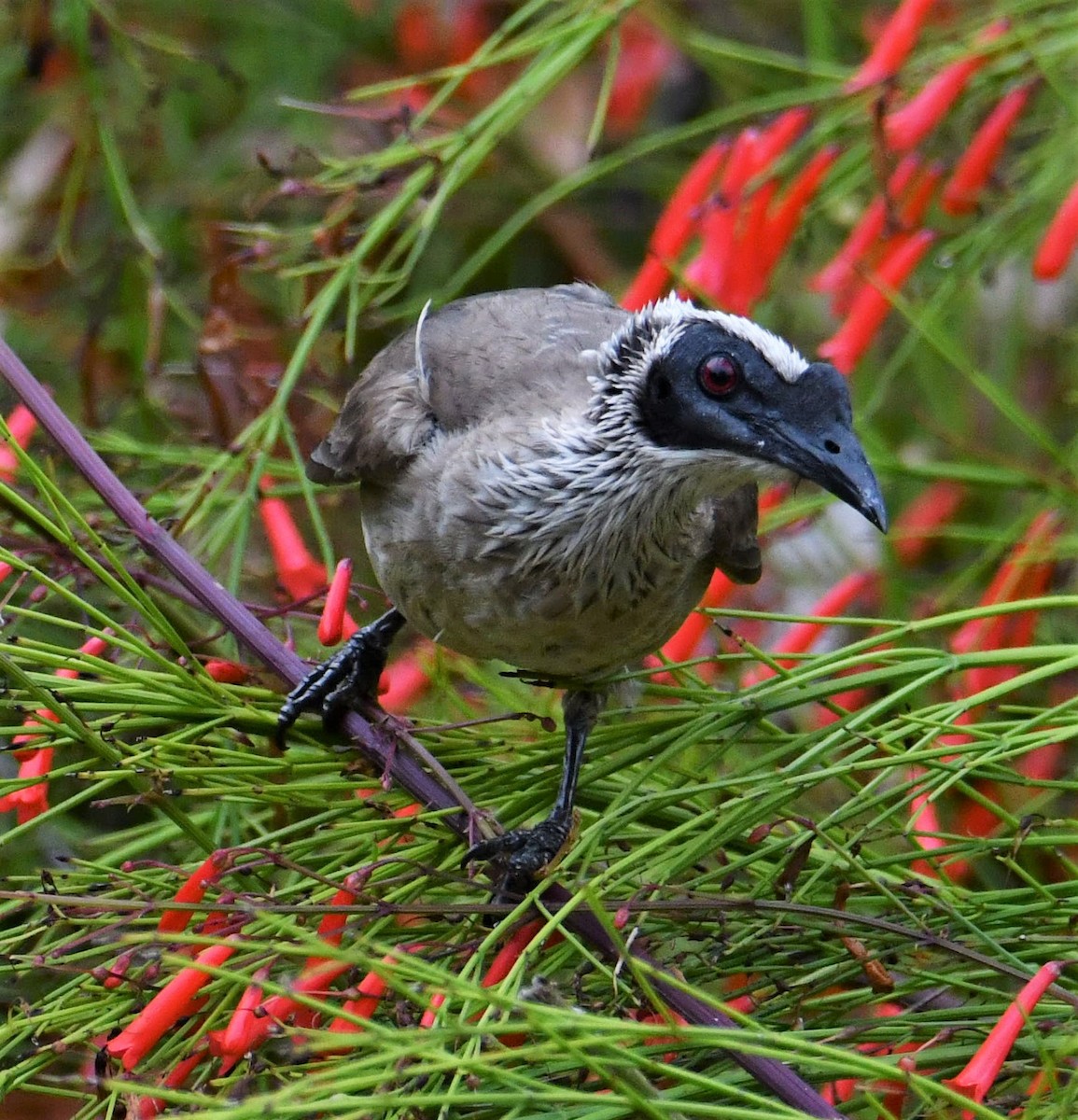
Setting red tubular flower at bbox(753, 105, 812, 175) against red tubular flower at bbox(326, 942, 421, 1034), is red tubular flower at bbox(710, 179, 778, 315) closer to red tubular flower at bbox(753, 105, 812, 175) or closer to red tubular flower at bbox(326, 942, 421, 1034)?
red tubular flower at bbox(753, 105, 812, 175)

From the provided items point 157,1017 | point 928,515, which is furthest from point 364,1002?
point 928,515

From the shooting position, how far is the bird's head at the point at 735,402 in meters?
2.85

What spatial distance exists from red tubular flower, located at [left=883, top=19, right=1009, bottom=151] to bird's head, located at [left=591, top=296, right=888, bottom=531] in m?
1.23

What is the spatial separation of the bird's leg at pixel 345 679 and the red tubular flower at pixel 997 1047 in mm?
1358

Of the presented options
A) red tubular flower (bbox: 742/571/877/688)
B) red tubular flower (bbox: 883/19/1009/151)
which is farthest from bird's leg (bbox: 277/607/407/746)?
red tubular flower (bbox: 883/19/1009/151)

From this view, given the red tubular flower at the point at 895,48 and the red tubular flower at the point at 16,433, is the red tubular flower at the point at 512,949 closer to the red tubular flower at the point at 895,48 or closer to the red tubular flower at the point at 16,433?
the red tubular flower at the point at 16,433

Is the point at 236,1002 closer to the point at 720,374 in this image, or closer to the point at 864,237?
the point at 720,374

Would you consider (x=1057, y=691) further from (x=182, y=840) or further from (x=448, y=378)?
(x=182, y=840)

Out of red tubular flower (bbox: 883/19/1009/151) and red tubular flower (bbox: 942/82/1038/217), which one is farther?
red tubular flower (bbox: 942/82/1038/217)

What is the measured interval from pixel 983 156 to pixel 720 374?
1670 millimetres

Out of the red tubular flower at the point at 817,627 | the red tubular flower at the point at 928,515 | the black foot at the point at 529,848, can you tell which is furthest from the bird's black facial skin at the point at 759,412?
the red tubular flower at the point at 928,515

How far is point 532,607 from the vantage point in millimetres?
3312

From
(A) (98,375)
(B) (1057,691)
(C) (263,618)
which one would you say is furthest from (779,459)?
(A) (98,375)

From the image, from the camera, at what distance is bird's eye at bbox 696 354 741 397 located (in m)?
2.96
